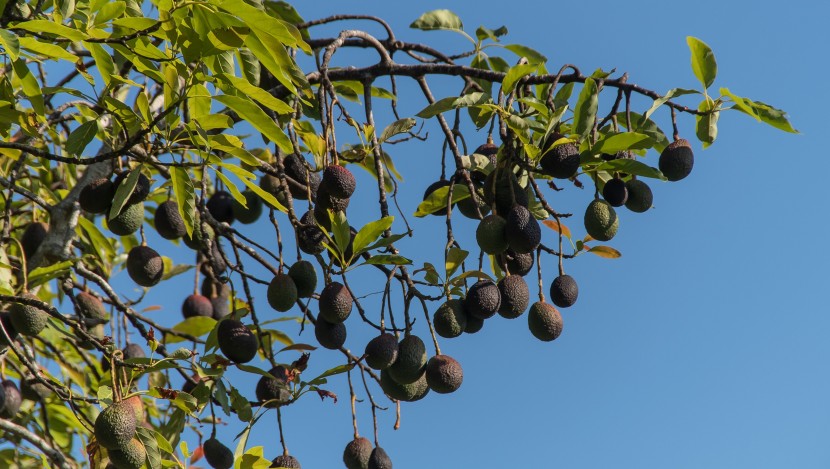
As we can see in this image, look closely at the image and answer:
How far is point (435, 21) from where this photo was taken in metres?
2.61

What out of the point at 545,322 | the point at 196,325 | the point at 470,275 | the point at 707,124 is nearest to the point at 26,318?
the point at 196,325

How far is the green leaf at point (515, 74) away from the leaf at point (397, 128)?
25 cm

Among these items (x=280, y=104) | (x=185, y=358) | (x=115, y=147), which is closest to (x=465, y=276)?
(x=280, y=104)

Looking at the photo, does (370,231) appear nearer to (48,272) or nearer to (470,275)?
(470,275)

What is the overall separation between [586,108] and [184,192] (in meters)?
0.86

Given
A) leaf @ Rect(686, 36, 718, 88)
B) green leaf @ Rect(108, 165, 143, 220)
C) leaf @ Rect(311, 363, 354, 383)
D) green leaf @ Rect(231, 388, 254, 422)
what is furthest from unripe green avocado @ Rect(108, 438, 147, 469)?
leaf @ Rect(686, 36, 718, 88)

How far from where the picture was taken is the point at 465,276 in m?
1.93

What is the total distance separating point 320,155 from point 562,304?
2.16 feet

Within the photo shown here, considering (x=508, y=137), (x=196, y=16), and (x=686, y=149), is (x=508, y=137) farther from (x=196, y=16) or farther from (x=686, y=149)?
(x=196, y=16)

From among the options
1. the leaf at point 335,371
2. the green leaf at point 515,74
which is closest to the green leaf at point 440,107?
the green leaf at point 515,74

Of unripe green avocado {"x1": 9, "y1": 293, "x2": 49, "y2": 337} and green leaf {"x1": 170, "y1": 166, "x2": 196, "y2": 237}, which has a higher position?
green leaf {"x1": 170, "y1": 166, "x2": 196, "y2": 237}

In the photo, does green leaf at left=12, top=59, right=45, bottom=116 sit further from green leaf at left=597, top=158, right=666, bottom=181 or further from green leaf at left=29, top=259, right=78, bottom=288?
green leaf at left=597, top=158, right=666, bottom=181

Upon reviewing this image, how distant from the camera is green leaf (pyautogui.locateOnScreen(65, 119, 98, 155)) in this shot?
220 cm

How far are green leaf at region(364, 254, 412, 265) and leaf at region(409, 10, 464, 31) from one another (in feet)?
2.79
